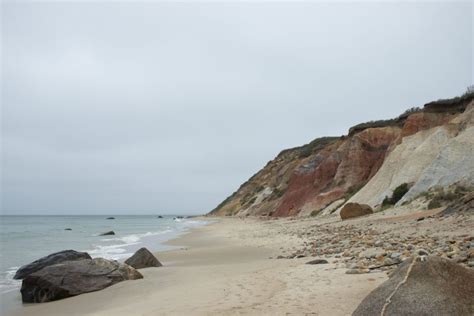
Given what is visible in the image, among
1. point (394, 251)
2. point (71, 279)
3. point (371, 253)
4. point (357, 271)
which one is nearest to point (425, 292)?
point (357, 271)

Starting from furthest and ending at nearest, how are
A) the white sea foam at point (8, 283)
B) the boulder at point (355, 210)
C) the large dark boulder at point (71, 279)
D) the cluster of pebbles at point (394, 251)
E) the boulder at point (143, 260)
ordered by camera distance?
the boulder at point (355, 210) → the boulder at point (143, 260) → the white sea foam at point (8, 283) → the large dark boulder at point (71, 279) → the cluster of pebbles at point (394, 251)

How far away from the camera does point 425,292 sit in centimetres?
436

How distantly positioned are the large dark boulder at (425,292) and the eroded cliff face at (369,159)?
21386 mm

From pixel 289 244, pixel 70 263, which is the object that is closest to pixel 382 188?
pixel 289 244

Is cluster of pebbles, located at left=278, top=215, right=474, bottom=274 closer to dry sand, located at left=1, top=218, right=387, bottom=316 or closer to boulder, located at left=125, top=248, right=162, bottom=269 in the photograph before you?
dry sand, located at left=1, top=218, right=387, bottom=316

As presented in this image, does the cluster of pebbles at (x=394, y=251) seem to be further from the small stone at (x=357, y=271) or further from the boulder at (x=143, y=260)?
the boulder at (x=143, y=260)

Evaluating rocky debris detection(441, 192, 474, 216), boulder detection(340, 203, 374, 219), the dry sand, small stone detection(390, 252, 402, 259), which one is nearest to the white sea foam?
the dry sand

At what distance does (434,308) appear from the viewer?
4188 mm

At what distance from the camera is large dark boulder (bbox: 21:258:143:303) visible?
10.2 meters

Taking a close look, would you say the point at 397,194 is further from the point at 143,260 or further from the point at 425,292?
the point at 425,292

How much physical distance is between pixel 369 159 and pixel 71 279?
3239cm

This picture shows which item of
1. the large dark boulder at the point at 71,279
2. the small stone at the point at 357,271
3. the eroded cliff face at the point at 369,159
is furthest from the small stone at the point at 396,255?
the eroded cliff face at the point at 369,159

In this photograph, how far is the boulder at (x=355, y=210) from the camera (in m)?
22.4

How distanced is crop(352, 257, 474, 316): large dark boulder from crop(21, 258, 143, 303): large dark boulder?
324 inches
